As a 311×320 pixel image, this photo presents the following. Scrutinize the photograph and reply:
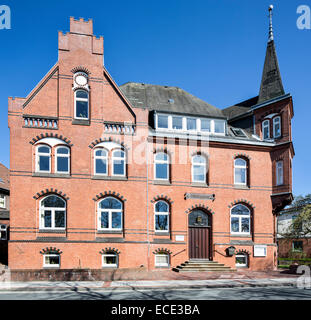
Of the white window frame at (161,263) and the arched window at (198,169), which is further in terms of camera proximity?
the arched window at (198,169)

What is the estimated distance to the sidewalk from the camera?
15.3 metres

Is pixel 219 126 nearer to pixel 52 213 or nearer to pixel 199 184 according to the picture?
pixel 199 184

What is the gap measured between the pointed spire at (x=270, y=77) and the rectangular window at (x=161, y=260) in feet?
46.6

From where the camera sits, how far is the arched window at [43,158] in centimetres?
2031

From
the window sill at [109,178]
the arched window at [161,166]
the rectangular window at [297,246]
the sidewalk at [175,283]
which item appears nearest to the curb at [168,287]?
the sidewalk at [175,283]

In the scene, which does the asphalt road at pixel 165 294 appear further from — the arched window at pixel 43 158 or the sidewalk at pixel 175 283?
the arched window at pixel 43 158

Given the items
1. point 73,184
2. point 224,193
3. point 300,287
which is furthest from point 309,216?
point 73,184

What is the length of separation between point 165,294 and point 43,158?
36.9 ft

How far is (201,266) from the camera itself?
21750 millimetres

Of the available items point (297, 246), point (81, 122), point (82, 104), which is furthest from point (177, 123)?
point (297, 246)

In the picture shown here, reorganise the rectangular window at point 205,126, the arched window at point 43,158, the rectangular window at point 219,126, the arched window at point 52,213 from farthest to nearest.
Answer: the rectangular window at point 219,126
the rectangular window at point 205,126
the arched window at point 43,158
the arched window at point 52,213

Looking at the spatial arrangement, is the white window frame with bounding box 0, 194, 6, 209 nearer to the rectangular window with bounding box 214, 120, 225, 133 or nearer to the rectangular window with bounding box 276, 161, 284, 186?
the rectangular window with bounding box 214, 120, 225, 133

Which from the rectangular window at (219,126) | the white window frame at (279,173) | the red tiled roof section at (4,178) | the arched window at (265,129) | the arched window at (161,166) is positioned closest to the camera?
the arched window at (161,166)
